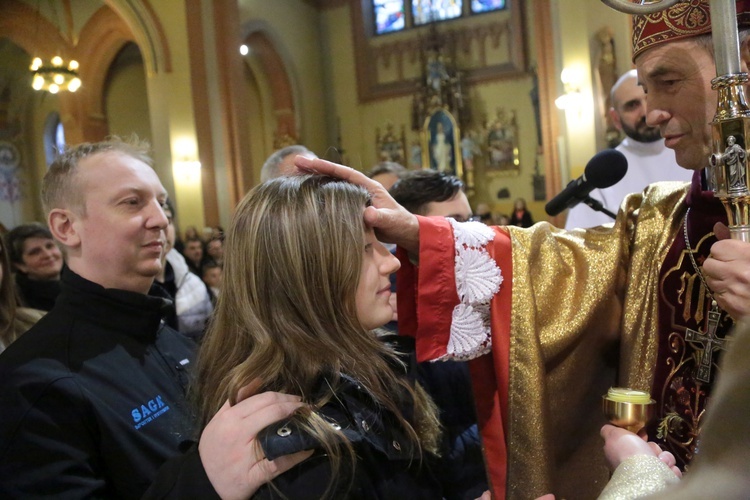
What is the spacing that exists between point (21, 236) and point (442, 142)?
38.3 feet

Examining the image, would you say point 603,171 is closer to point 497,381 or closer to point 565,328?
point 565,328

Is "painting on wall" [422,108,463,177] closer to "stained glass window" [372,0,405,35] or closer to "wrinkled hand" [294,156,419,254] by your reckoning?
"stained glass window" [372,0,405,35]

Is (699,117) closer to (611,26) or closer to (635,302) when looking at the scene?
(635,302)

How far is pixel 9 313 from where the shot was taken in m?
2.72

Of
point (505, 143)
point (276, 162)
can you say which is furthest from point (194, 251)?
point (505, 143)

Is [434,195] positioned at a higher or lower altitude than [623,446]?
higher

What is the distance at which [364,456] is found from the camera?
1.24m

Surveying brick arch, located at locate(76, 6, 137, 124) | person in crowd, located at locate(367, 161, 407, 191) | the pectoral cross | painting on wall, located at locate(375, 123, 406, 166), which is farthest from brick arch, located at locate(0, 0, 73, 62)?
the pectoral cross

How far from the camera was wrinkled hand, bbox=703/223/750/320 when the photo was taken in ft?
3.71

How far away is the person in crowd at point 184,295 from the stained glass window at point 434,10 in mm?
12595

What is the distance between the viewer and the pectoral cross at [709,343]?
58.4 inches

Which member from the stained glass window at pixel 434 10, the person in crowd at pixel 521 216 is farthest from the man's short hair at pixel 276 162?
the stained glass window at pixel 434 10

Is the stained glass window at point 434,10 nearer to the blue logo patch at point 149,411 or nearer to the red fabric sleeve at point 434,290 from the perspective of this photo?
the red fabric sleeve at point 434,290

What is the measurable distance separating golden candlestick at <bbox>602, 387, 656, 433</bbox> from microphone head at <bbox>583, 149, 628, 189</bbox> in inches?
37.1
